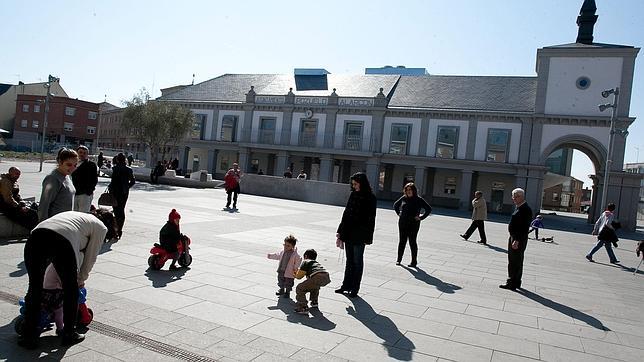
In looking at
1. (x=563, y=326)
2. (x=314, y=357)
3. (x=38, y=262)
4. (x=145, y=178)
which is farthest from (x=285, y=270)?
(x=145, y=178)

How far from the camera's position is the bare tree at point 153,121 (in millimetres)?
33312

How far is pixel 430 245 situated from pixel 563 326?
690cm

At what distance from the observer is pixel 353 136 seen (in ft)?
127

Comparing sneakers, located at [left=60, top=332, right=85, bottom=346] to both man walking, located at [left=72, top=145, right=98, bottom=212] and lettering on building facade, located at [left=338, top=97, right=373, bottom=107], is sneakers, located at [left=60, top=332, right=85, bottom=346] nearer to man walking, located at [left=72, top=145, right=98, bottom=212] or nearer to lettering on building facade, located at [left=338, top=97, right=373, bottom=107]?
man walking, located at [left=72, top=145, right=98, bottom=212]

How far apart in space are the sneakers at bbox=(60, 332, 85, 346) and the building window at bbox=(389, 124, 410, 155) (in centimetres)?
3443

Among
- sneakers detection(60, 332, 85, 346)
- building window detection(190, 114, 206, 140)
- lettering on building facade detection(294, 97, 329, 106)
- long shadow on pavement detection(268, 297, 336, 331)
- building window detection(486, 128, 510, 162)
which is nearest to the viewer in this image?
sneakers detection(60, 332, 85, 346)

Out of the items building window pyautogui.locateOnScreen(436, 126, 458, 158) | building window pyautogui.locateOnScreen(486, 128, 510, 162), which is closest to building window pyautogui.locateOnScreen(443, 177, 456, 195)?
building window pyautogui.locateOnScreen(436, 126, 458, 158)

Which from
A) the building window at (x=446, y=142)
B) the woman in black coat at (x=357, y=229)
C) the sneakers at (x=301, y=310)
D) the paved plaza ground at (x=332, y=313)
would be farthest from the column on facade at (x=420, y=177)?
the sneakers at (x=301, y=310)

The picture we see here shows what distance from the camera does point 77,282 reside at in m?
3.83

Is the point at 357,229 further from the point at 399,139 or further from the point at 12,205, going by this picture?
the point at 399,139

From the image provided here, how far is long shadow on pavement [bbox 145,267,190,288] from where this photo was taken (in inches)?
241

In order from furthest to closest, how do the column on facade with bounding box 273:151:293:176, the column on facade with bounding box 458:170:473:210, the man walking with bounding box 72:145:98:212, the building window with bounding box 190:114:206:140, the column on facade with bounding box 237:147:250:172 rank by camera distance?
the building window with bounding box 190:114:206:140 → the column on facade with bounding box 237:147:250:172 → the column on facade with bounding box 273:151:293:176 → the column on facade with bounding box 458:170:473:210 → the man walking with bounding box 72:145:98:212

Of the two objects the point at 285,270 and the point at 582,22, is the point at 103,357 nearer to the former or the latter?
the point at 285,270

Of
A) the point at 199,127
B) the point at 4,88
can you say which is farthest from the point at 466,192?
the point at 4,88
